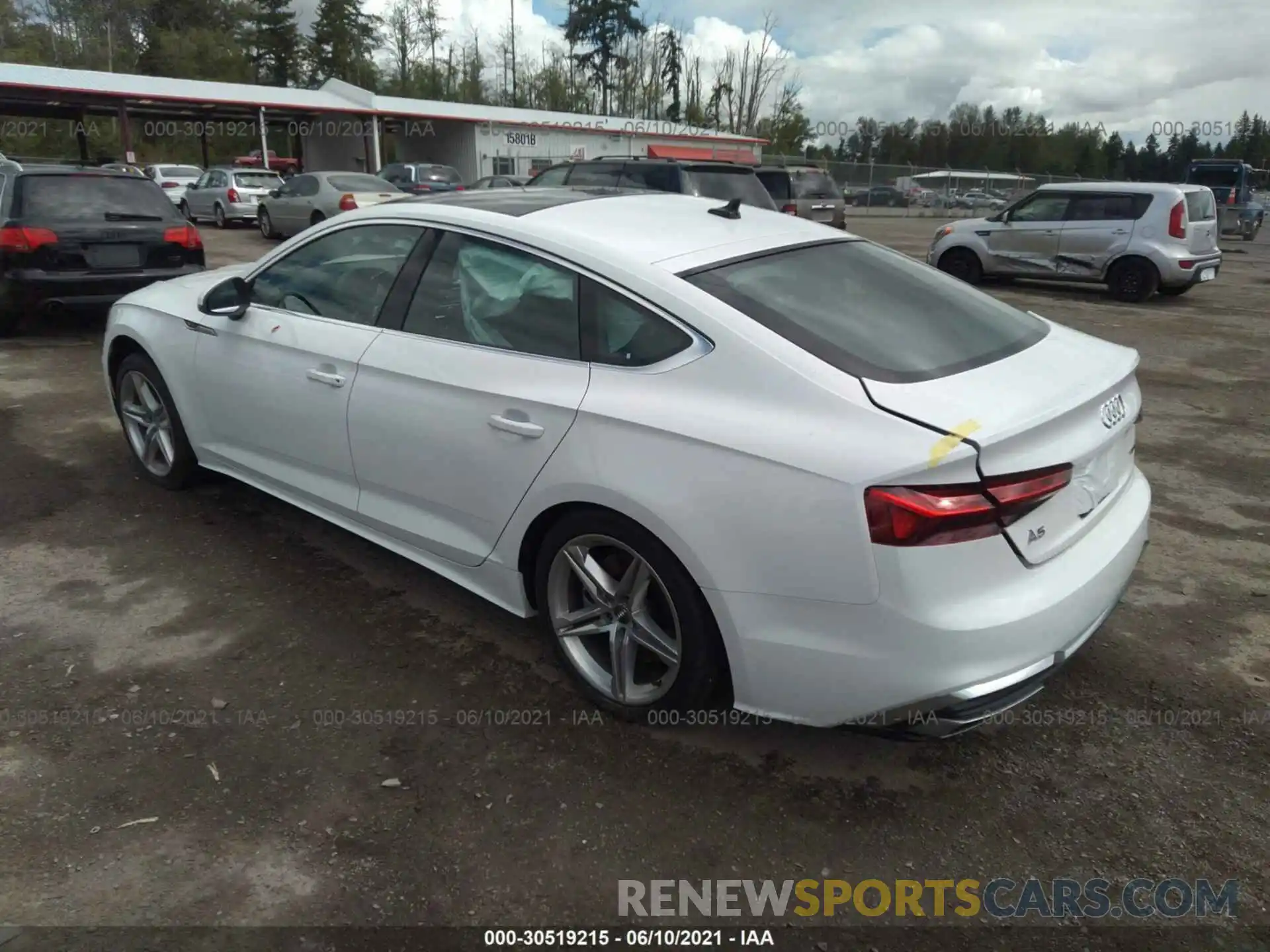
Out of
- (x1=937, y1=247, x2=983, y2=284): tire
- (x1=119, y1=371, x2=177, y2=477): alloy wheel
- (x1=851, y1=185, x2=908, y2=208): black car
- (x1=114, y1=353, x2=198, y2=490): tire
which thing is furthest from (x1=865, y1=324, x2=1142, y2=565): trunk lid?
(x1=851, y1=185, x2=908, y2=208): black car

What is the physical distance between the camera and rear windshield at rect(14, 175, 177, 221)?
312 inches

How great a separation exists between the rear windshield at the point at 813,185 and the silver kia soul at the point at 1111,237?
5634 millimetres

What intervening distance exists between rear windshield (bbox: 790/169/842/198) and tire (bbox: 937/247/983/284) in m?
4.99

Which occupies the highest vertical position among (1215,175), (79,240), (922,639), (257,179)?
(1215,175)

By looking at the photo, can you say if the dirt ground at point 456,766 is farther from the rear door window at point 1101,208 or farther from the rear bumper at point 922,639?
the rear door window at point 1101,208

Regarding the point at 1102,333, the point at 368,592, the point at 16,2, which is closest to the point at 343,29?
the point at 16,2

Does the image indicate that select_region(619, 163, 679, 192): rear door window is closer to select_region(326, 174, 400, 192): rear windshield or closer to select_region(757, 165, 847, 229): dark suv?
select_region(757, 165, 847, 229): dark suv

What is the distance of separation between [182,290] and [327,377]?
→ 1681 mm

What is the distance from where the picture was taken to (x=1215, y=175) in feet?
A: 95.7

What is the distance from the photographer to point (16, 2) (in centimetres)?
6588

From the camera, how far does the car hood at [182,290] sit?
14.7 feet

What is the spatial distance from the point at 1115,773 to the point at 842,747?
2.69 ft

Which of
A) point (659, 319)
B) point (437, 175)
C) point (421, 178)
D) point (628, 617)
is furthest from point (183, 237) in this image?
point (437, 175)

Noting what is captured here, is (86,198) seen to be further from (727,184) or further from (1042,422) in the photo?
(1042,422)
